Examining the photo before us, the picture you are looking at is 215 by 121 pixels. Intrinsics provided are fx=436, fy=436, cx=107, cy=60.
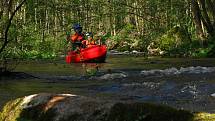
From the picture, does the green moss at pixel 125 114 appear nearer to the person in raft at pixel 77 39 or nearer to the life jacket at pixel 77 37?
the person in raft at pixel 77 39

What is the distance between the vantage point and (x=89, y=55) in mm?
22812

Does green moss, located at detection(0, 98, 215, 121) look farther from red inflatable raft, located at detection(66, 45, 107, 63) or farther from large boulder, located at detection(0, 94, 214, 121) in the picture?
red inflatable raft, located at detection(66, 45, 107, 63)

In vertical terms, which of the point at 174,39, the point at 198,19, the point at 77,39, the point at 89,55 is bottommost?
the point at 89,55

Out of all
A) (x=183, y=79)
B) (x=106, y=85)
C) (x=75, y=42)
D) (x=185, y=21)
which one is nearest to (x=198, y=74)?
(x=183, y=79)

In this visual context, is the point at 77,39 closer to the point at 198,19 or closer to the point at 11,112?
the point at 198,19

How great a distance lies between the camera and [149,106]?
4.47m

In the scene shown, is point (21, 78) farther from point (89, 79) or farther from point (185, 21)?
point (185, 21)

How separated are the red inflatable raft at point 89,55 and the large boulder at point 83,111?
1738cm

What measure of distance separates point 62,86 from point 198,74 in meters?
4.73

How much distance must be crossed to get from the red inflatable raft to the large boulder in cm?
1738

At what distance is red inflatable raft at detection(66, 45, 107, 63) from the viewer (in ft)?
74.8

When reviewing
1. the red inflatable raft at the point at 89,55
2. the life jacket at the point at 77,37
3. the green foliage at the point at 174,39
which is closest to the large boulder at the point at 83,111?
the life jacket at the point at 77,37

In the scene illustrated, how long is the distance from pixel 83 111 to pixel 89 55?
18.1m

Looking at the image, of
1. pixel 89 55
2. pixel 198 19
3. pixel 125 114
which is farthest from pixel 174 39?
pixel 125 114
